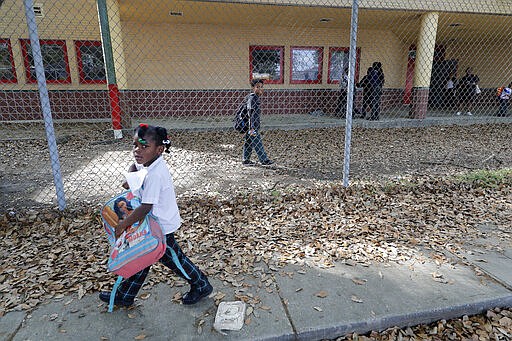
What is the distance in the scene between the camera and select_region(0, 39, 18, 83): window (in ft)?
35.7

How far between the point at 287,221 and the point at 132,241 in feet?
7.15

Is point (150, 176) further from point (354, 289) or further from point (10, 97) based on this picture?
point (10, 97)

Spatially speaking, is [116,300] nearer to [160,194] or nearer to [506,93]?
[160,194]

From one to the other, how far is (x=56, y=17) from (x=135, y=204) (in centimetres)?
1135

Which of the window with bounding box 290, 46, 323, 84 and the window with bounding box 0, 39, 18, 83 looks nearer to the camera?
the window with bounding box 0, 39, 18, 83

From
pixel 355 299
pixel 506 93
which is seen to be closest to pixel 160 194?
pixel 355 299

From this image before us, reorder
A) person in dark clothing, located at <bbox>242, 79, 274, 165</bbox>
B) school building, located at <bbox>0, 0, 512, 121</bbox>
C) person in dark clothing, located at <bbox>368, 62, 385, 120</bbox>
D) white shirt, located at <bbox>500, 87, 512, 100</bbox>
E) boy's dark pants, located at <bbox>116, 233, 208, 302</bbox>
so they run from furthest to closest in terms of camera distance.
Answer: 1. white shirt, located at <bbox>500, 87, 512, 100</bbox>
2. person in dark clothing, located at <bbox>368, 62, 385, 120</bbox>
3. school building, located at <bbox>0, 0, 512, 121</bbox>
4. person in dark clothing, located at <bbox>242, 79, 274, 165</bbox>
5. boy's dark pants, located at <bbox>116, 233, 208, 302</bbox>

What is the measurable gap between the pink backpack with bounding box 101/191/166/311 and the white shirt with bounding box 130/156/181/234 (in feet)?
0.20

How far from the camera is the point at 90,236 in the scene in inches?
145

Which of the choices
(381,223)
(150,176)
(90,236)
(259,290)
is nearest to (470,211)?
(381,223)

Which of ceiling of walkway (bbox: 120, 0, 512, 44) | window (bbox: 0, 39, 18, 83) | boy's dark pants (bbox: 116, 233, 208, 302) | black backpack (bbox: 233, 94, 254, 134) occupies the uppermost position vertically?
ceiling of walkway (bbox: 120, 0, 512, 44)

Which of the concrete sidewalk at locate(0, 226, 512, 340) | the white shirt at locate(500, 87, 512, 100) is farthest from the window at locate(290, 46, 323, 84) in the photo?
the concrete sidewalk at locate(0, 226, 512, 340)

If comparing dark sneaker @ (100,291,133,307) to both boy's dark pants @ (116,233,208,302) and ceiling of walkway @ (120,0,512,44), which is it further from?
ceiling of walkway @ (120,0,512,44)

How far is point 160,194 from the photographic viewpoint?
231cm
